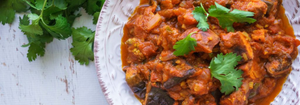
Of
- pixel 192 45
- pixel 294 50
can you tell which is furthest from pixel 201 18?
pixel 294 50

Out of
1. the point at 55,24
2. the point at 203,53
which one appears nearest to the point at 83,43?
the point at 55,24

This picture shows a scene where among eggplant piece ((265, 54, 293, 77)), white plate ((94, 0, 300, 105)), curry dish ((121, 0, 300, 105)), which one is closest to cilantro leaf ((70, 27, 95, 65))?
white plate ((94, 0, 300, 105))

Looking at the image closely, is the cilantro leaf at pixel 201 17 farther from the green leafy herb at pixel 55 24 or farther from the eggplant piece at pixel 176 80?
the green leafy herb at pixel 55 24

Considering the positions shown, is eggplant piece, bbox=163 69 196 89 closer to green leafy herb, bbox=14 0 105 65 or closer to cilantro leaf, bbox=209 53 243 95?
cilantro leaf, bbox=209 53 243 95

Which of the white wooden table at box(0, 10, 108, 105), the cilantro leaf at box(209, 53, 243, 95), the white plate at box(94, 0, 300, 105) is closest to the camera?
the cilantro leaf at box(209, 53, 243, 95)

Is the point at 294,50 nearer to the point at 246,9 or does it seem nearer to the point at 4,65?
the point at 246,9

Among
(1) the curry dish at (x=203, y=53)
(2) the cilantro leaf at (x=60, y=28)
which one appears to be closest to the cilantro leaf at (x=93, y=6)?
(2) the cilantro leaf at (x=60, y=28)

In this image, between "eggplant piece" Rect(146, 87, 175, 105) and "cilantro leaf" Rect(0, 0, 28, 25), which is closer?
"eggplant piece" Rect(146, 87, 175, 105)
